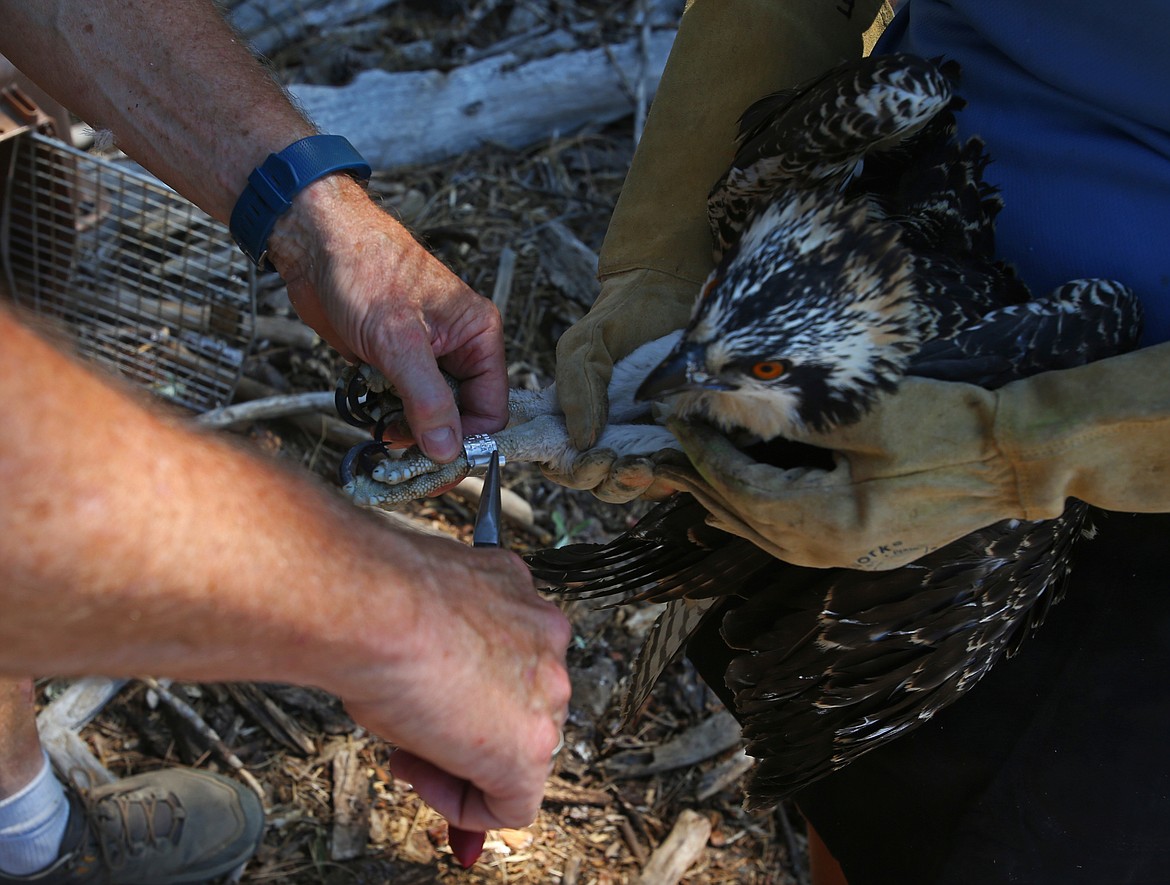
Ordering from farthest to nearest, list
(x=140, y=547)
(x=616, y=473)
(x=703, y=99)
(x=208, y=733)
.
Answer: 1. (x=208, y=733)
2. (x=703, y=99)
3. (x=616, y=473)
4. (x=140, y=547)

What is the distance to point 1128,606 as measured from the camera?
1.78 meters

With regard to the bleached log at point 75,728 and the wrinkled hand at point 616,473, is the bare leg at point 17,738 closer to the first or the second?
the bleached log at point 75,728

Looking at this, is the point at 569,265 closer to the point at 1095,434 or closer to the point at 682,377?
the point at 682,377

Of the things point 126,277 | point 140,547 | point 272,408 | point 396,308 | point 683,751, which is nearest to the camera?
point 140,547

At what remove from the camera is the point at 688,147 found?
7.68 feet

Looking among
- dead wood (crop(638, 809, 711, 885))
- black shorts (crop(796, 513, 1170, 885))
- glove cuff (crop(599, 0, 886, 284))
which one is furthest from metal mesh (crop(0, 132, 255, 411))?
black shorts (crop(796, 513, 1170, 885))

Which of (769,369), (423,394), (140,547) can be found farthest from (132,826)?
(769,369)

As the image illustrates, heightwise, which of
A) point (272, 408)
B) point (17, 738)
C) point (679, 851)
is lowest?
point (679, 851)

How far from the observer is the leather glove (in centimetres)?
223

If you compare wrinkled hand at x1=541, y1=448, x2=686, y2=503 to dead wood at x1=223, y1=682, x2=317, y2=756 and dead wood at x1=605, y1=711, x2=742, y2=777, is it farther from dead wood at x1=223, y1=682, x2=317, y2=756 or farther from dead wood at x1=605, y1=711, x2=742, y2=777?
dead wood at x1=223, y1=682, x2=317, y2=756

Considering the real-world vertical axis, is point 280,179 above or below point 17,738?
above

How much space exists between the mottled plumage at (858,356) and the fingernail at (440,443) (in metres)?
0.42

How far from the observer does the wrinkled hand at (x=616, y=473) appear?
76.3 inches

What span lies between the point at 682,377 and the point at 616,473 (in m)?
0.31
